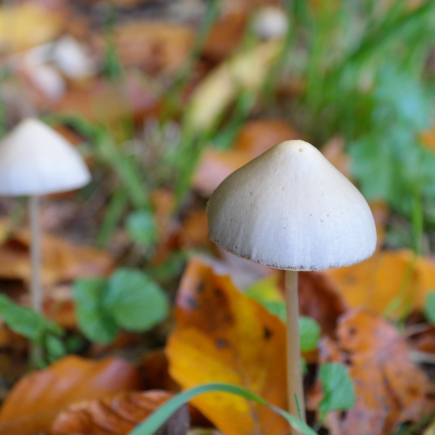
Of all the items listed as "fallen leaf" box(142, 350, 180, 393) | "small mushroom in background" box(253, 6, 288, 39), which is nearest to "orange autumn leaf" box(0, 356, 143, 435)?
"fallen leaf" box(142, 350, 180, 393)

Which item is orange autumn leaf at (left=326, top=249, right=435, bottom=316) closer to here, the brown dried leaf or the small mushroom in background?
the brown dried leaf

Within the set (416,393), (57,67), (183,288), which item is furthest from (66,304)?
(57,67)

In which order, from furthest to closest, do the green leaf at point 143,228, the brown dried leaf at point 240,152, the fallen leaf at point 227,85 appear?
the fallen leaf at point 227,85, the brown dried leaf at point 240,152, the green leaf at point 143,228

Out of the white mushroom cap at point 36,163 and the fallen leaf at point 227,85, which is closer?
the white mushroom cap at point 36,163

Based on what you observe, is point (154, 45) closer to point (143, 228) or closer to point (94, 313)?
point (143, 228)

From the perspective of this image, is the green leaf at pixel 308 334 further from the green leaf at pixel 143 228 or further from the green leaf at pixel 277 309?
the green leaf at pixel 143 228

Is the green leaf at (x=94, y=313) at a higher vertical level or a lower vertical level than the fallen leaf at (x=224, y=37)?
lower

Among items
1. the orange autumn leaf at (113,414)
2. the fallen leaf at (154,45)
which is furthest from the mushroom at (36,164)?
the fallen leaf at (154,45)
